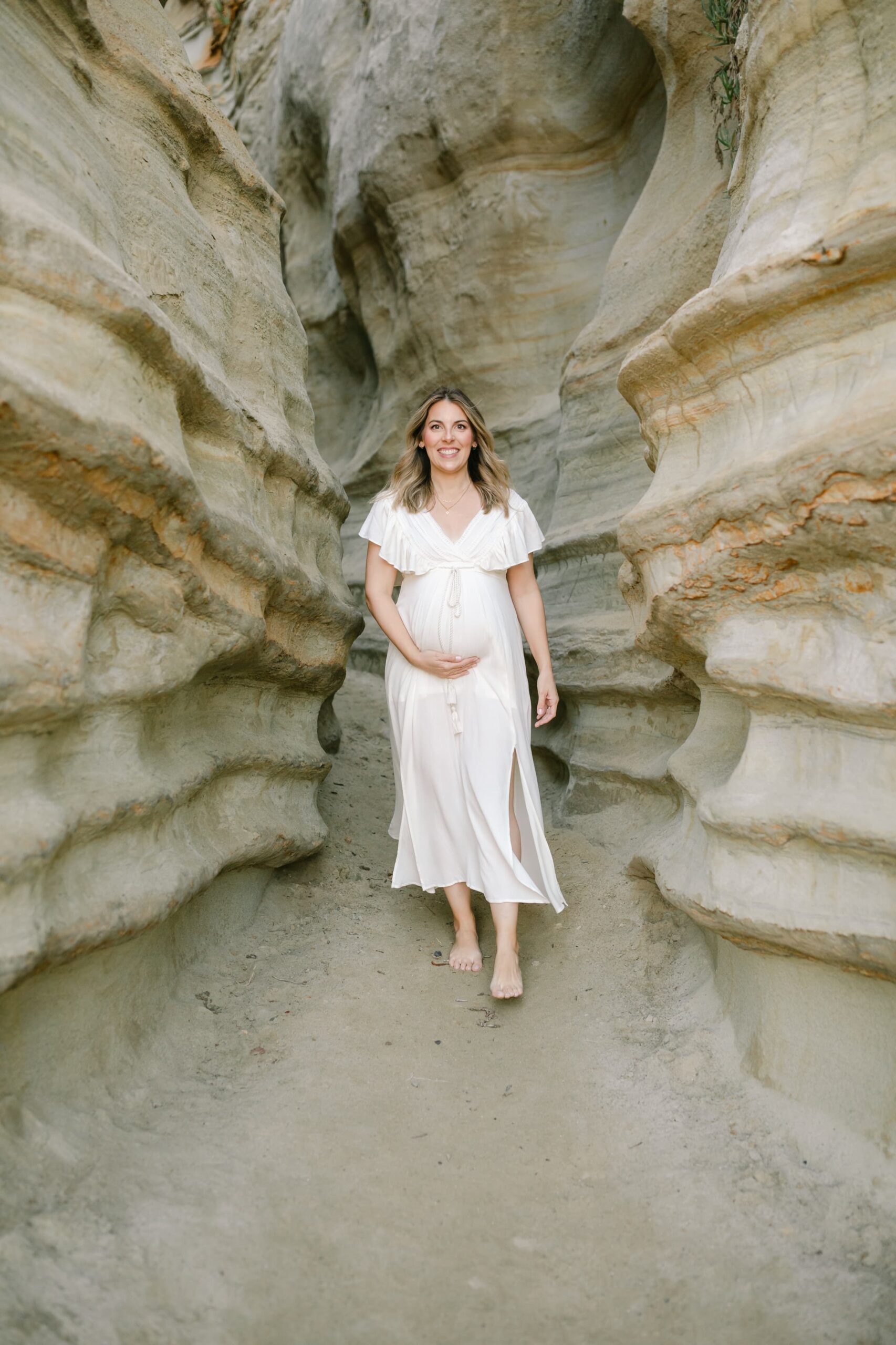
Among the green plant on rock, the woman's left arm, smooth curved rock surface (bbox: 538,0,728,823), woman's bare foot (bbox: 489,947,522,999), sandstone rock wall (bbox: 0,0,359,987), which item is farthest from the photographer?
smooth curved rock surface (bbox: 538,0,728,823)

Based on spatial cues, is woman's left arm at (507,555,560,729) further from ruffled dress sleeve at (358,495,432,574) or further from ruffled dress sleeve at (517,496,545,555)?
ruffled dress sleeve at (358,495,432,574)

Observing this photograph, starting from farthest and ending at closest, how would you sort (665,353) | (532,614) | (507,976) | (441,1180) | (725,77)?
1. (725,77)
2. (532,614)
3. (507,976)
4. (665,353)
5. (441,1180)

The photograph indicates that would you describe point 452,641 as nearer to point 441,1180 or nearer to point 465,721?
point 465,721

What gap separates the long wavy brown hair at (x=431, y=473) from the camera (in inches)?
132

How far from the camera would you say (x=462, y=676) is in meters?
3.13

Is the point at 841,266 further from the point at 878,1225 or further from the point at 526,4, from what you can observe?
the point at 526,4

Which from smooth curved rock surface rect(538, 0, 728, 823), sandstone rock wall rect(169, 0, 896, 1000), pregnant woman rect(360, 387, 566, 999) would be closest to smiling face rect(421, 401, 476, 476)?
pregnant woman rect(360, 387, 566, 999)

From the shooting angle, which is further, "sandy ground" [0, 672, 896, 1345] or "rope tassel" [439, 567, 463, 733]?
"rope tassel" [439, 567, 463, 733]

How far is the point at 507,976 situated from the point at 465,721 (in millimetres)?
825

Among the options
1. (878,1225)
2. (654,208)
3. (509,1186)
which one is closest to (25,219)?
(509,1186)

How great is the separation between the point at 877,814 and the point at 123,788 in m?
1.70

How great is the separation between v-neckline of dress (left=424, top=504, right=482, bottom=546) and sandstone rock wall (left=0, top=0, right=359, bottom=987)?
0.51 metres

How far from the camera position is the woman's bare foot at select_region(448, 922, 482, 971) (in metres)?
3.05

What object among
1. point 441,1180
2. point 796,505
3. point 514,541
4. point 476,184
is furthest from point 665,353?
point 476,184
